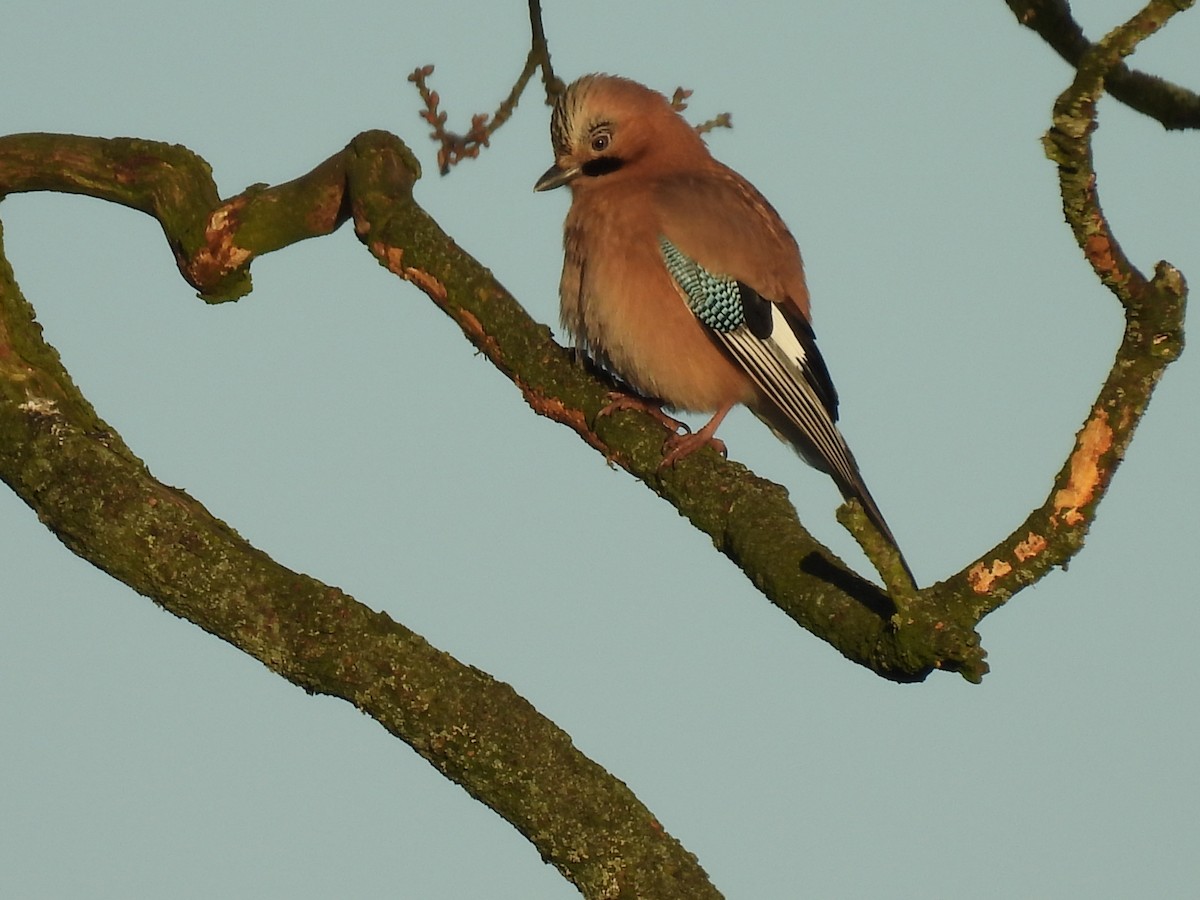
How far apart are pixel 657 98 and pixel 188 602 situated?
4.14 m

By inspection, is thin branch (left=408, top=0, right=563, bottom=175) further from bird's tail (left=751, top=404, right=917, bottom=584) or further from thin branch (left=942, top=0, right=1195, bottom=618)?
thin branch (left=942, top=0, right=1195, bottom=618)

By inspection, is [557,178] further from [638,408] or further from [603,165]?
[638,408]

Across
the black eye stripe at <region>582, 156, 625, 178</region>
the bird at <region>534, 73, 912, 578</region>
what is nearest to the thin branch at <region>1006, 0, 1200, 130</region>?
the bird at <region>534, 73, 912, 578</region>

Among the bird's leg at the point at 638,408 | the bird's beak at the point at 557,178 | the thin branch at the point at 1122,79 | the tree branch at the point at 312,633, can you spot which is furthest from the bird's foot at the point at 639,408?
the thin branch at the point at 1122,79

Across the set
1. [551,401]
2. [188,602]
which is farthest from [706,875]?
[551,401]

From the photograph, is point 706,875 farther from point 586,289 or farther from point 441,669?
point 586,289

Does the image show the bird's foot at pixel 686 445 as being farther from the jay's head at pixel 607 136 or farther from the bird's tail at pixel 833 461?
the jay's head at pixel 607 136

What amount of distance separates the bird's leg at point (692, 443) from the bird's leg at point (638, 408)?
164 millimetres

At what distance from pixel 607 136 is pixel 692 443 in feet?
7.11

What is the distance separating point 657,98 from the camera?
8500mm

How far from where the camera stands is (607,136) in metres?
8.36

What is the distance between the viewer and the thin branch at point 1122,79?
502cm

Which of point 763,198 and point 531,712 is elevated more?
point 763,198

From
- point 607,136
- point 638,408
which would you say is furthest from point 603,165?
point 638,408
